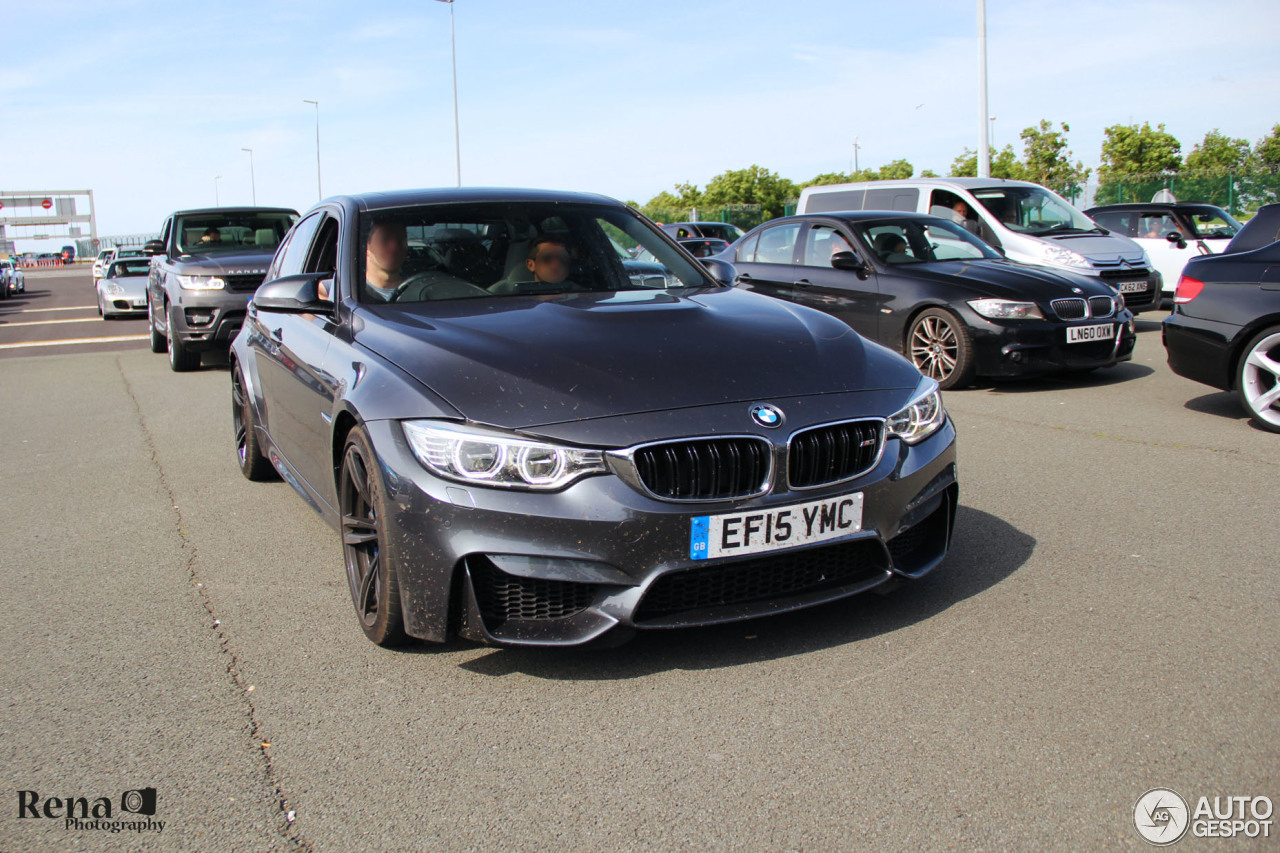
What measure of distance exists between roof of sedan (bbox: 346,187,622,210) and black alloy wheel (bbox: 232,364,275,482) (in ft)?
5.42

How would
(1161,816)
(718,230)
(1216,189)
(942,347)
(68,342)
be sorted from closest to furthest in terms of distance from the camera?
(1161,816) → (942,347) → (68,342) → (1216,189) → (718,230)

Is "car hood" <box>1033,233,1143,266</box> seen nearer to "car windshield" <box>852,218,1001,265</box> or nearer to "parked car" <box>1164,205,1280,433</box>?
"car windshield" <box>852,218,1001,265</box>

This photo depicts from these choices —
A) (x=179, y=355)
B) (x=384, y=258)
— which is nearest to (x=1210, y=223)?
(x=179, y=355)

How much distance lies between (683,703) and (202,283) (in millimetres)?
10173

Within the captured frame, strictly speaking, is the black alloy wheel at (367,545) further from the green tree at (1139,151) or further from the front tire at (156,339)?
the green tree at (1139,151)

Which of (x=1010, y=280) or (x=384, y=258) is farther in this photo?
(x=1010, y=280)

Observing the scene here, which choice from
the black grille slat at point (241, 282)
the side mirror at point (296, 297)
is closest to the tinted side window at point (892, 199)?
the black grille slat at point (241, 282)

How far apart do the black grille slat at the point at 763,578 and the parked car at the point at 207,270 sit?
9231 mm

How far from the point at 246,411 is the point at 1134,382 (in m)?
6.97

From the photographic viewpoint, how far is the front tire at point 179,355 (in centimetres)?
1195

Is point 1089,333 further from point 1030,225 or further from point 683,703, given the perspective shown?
point 683,703

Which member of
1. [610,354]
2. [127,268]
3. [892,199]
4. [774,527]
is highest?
[892,199]

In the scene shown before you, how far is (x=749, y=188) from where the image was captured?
284 ft

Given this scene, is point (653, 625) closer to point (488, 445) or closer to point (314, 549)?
point (488, 445)
